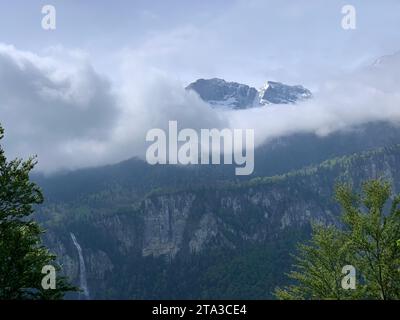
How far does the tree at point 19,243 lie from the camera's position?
32312 millimetres

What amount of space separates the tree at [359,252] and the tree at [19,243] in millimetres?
18729

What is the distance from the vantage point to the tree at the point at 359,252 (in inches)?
1545

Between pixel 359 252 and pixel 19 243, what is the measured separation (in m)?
24.1

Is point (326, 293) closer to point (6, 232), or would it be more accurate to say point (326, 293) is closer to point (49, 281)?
point (49, 281)

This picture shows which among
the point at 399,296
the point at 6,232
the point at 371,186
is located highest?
the point at 371,186

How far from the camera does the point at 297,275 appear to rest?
→ 43719mm

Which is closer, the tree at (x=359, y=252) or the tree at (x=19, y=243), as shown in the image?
the tree at (x=19, y=243)

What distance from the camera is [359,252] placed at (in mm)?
40750

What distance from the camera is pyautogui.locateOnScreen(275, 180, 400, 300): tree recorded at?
129 feet
